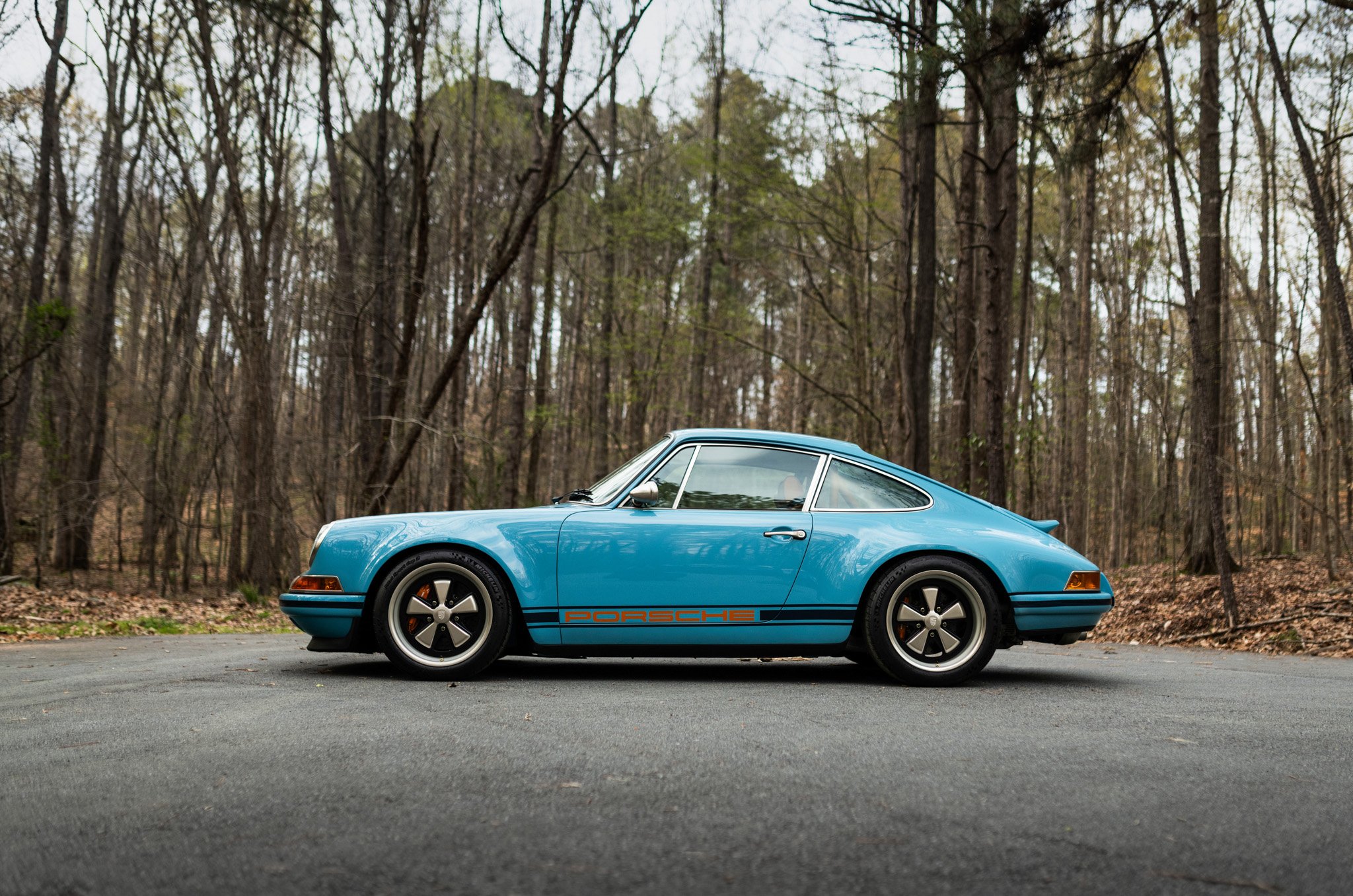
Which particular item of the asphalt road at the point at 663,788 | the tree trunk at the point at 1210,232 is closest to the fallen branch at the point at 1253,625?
the tree trunk at the point at 1210,232

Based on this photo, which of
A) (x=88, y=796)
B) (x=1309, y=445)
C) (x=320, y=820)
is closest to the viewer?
(x=320, y=820)

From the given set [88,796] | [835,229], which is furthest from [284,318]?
[88,796]

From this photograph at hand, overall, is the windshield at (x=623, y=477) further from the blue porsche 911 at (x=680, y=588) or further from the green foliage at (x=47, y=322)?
the green foliage at (x=47, y=322)

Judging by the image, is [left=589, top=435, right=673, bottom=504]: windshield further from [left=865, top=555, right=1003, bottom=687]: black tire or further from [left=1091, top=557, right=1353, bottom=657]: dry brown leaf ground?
[left=1091, top=557, right=1353, bottom=657]: dry brown leaf ground

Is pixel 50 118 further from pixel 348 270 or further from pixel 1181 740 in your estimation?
pixel 1181 740

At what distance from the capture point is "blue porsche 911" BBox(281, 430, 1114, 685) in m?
5.77

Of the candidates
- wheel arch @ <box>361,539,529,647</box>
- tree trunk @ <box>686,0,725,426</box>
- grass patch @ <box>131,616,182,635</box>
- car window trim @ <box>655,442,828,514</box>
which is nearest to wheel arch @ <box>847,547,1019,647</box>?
car window trim @ <box>655,442,828,514</box>

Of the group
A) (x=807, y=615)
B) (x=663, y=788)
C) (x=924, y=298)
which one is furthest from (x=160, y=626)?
(x=924, y=298)

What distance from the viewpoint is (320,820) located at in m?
2.89

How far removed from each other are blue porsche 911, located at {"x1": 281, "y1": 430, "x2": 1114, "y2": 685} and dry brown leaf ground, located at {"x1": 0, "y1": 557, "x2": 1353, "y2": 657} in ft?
17.0

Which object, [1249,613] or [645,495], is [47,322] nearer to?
[645,495]

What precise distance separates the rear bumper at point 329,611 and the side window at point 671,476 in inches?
67.7

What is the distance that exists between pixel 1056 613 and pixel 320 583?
13.3ft

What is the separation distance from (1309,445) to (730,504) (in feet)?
72.3
